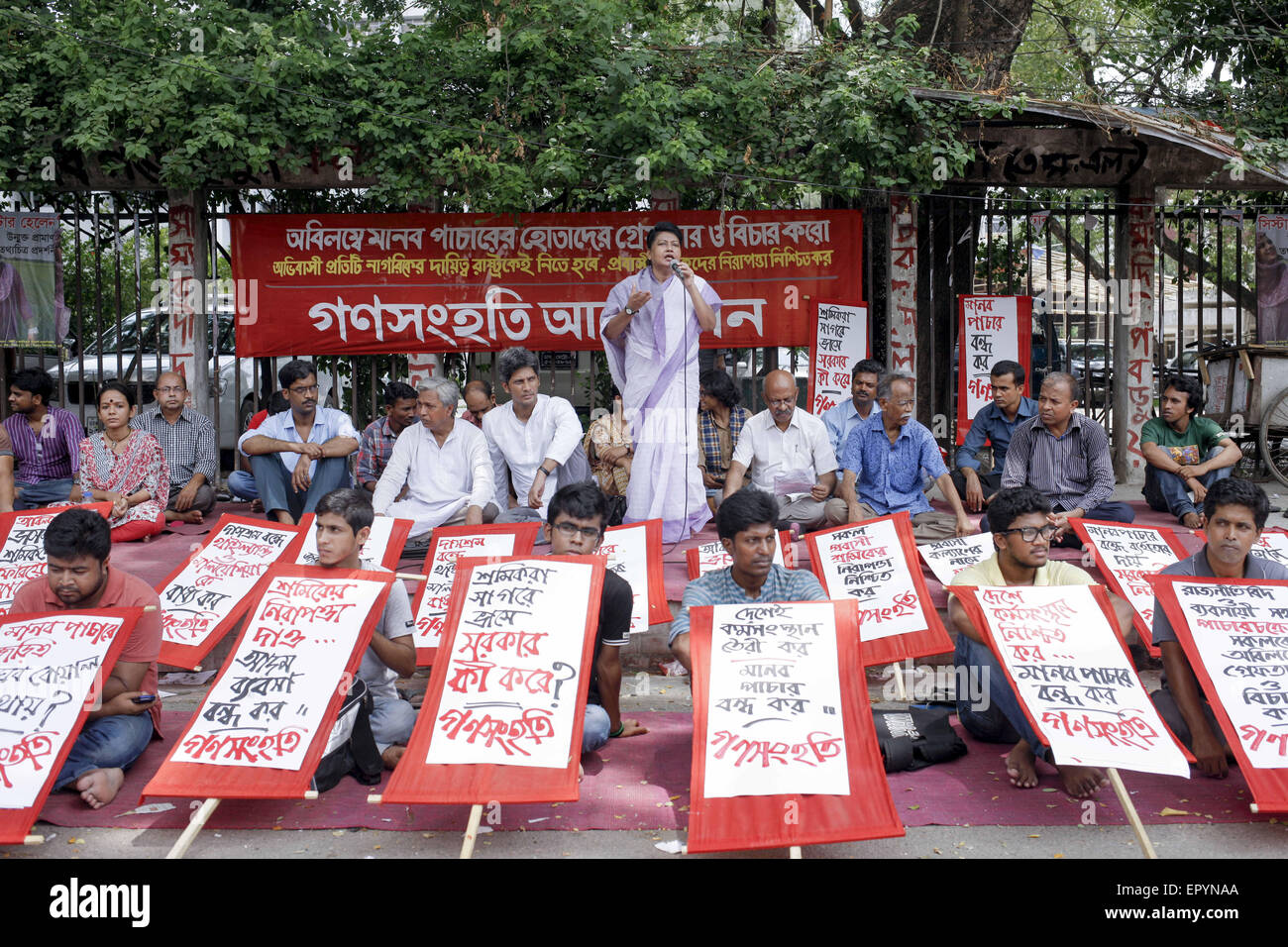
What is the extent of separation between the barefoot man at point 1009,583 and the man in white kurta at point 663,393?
2.78 metres

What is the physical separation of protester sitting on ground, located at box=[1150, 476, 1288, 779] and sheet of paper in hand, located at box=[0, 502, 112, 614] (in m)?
4.75

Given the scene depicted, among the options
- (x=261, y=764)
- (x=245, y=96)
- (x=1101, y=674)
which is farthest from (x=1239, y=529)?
(x=245, y=96)

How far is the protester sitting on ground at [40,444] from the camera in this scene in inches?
309

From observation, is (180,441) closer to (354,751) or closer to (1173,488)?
(354,751)

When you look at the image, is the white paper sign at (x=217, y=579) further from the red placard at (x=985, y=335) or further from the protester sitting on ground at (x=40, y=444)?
the red placard at (x=985, y=335)

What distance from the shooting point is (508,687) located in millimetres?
3965

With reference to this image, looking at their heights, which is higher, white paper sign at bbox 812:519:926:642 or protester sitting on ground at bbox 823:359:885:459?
protester sitting on ground at bbox 823:359:885:459

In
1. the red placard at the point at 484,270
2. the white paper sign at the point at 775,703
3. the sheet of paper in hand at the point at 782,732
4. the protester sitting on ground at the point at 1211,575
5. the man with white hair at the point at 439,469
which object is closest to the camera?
the sheet of paper in hand at the point at 782,732

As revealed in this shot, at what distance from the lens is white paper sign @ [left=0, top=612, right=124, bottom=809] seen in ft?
12.3

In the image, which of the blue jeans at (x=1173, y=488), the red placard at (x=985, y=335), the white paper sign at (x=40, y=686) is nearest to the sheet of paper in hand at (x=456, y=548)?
the white paper sign at (x=40, y=686)

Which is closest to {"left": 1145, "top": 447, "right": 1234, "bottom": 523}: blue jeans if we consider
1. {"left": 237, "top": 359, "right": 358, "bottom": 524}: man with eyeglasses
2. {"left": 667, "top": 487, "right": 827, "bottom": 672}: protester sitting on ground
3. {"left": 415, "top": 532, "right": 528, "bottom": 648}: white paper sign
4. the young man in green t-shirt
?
the young man in green t-shirt

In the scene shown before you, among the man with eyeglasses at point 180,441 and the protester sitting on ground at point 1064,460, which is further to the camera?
the man with eyeglasses at point 180,441

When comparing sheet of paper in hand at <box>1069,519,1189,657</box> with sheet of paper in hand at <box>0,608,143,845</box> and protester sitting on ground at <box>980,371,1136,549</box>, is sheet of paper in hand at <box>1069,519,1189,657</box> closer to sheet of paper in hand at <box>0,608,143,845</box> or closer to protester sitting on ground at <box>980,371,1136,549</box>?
protester sitting on ground at <box>980,371,1136,549</box>

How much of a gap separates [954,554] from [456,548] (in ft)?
7.93
